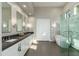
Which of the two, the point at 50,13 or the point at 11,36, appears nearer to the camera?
the point at 11,36

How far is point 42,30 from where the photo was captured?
6.99m

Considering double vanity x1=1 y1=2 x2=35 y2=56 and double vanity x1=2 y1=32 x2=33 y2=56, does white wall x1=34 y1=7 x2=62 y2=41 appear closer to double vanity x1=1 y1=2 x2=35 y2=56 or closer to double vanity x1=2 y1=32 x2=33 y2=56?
double vanity x1=1 y1=2 x2=35 y2=56

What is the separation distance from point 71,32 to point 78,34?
449mm

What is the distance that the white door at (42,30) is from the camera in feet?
23.1

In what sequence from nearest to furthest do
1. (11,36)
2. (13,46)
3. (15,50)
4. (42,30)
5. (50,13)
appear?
(13,46), (15,50), (11,36), (42,30), (50,13)

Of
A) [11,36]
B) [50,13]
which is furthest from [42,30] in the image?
[11,36]

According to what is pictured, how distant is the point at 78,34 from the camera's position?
439cm

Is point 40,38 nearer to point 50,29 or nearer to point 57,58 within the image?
point 50,29

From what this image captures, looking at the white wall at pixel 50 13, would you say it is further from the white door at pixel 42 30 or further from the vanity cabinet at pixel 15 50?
the vanity cabinet at pixel 15 50

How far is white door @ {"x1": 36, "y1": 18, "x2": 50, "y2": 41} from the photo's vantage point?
23.1 ft

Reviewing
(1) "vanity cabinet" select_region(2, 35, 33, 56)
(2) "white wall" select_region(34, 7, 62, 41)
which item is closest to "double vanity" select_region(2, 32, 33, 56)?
(1) "vanity cabinet" select_region(2, 35, 33, 56)

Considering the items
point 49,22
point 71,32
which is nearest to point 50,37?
point 49,22

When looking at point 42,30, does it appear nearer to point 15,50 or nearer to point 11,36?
point 11,36

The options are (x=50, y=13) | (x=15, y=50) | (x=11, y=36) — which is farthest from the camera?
(x=50, y=13)
